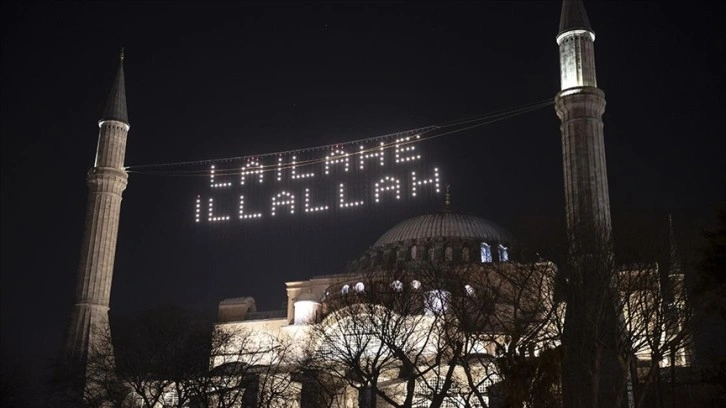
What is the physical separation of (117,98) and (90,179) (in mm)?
4995

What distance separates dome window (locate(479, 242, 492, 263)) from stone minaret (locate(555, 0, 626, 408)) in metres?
14.8

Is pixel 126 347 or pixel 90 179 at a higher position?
pixel 90 179

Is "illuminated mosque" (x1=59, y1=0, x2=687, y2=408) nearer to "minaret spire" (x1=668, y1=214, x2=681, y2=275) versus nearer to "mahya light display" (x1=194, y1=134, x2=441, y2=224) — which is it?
"minaret spire" (x1=668, y1=214, x2=681, y2=275)

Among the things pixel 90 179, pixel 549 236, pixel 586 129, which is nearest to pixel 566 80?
pixel 586 129

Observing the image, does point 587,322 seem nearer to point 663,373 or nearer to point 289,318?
point 663,373

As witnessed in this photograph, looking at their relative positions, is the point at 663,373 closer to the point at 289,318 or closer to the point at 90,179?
the point at 289,318

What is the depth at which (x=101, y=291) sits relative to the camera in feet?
134

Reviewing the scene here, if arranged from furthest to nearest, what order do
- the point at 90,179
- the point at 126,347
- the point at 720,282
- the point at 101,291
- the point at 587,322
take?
the point at 90,179
the point at 101,291
the point at 126,347
the point at 587,322
the point at 720,282

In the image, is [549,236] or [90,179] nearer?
[549,236]

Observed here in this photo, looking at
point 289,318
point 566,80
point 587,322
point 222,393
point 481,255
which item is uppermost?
point 566,80

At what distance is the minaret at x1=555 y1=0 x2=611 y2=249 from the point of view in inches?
1297

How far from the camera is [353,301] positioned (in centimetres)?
3394

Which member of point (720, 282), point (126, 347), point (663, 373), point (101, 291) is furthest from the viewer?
point (101, 291)

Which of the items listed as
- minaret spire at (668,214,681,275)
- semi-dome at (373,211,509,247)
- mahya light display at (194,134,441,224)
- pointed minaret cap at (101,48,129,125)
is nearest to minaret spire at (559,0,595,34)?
mahya light display at (194,134,441,224)
